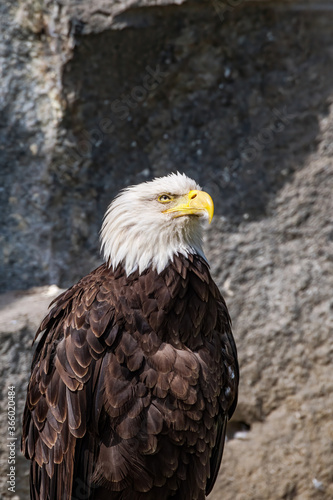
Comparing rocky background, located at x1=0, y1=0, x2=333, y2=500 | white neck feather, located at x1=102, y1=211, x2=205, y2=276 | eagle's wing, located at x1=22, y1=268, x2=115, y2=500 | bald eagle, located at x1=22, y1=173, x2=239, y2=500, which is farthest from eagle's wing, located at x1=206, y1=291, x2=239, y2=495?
rocky background, located at x1=0, y1=0, x2=333, y2=500

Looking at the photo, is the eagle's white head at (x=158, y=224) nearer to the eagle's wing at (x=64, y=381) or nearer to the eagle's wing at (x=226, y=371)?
the eagle's wing at (x=64, y=381)

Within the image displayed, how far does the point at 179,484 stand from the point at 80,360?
0.88 m

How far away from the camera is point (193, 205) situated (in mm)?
3234

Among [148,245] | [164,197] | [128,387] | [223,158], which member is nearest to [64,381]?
[128,387]

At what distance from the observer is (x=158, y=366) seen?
3.16m

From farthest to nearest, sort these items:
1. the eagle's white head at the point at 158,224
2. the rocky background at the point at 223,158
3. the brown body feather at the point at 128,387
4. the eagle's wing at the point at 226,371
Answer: the rocky background at the point at 223,158
the eagle's wing at the point at 226,371
the eagle's white head at the point at 158,224
the brown body feather at the point at 128,387

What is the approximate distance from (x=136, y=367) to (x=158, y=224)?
71 centimetres

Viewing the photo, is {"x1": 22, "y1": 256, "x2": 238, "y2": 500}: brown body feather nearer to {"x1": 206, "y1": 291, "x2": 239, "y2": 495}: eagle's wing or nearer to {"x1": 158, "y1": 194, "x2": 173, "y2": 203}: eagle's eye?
{"x1": 206, "y1": 291, "x2": 239, "y2": 495}: eagle's wing

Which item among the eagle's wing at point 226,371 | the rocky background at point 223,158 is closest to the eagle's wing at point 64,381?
the eagle's wing at point 226,371

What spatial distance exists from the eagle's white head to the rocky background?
172cm

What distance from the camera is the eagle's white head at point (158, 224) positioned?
10.8 ft

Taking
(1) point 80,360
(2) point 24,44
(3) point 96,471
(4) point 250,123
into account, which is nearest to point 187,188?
(1) point 80,360

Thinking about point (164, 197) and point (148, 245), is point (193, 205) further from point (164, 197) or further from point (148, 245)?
point (148, 245)

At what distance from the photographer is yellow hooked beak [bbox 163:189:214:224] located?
320cm
